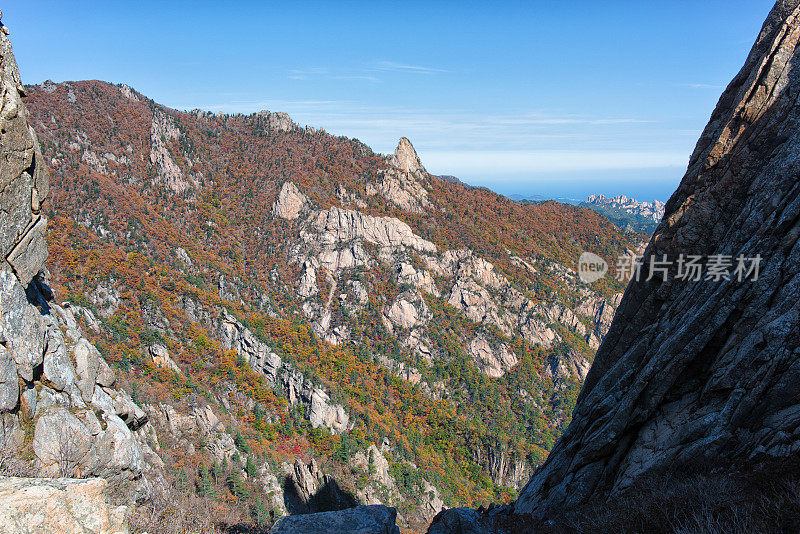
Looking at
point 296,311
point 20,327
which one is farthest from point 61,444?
point 296,311

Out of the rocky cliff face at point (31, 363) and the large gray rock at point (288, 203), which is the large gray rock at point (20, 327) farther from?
the large gray rock at point (288, 203)

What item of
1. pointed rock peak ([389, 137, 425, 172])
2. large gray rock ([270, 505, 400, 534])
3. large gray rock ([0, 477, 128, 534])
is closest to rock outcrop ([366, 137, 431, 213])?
pointed rock peak ([389, 137, 425, 172])

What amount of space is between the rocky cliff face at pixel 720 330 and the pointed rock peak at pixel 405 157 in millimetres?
100450

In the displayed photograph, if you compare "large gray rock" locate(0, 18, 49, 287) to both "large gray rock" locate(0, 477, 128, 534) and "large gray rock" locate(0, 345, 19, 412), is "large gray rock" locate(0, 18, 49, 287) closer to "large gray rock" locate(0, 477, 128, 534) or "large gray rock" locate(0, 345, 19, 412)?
"large gray rock" locate(0, 345, 19, 412)

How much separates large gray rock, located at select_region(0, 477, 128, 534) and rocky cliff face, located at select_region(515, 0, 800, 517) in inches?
489

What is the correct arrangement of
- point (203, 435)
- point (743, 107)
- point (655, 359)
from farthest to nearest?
point (203, 435) < point (743, 107) < point (655, 359)

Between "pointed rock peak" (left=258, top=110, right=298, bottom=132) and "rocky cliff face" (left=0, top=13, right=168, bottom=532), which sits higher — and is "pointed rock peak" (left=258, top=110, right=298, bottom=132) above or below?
above

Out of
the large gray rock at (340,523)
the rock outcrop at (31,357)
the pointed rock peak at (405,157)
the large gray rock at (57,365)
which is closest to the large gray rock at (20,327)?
the rock outcrop at (31,357)

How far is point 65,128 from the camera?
78250 mm

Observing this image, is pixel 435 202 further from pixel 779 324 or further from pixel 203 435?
pixel 779 324

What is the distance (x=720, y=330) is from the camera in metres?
11.0

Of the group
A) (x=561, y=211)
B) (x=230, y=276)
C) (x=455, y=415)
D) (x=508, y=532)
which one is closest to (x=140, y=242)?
(x=230, y=276)

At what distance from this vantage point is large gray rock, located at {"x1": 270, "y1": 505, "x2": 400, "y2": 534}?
9.78 metres

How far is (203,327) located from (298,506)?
96.1ft
